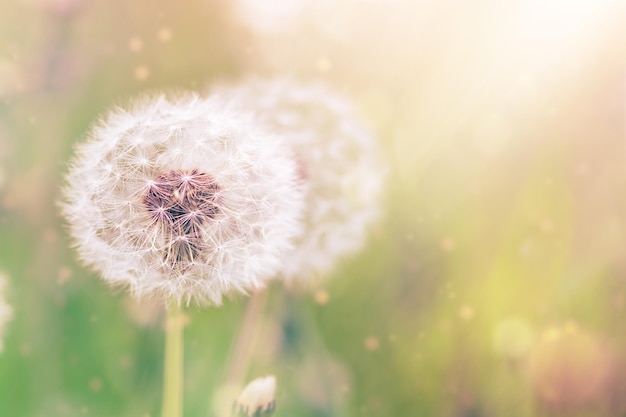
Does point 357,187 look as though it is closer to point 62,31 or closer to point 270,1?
point 270,1

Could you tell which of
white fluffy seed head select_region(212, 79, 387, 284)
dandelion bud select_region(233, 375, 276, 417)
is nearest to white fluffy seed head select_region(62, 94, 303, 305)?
white fluffy seed head select_region(212, 79, 387, 284)

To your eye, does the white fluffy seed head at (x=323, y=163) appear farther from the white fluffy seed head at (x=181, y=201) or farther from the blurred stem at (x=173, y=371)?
the blurred stem at (x=173, y=371)

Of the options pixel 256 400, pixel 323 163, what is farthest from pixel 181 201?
pixel 256 400

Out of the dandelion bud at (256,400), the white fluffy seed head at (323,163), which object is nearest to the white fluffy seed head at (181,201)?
the white fluffy seed head at (323,163)

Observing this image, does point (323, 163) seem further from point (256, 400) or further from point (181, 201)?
point (256, 400)

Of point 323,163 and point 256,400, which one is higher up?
point 323,163

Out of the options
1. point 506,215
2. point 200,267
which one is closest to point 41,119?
point 200,267
